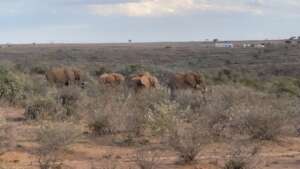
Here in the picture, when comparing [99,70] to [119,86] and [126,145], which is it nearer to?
[119,86]

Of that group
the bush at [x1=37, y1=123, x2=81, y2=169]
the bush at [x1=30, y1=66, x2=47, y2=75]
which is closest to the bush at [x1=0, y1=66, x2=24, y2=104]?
the bush at [x1=37, y1=123, x2=81, y2=169]

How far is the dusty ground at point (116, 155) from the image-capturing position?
12.1 metres

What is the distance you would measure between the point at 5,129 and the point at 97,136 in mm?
2993

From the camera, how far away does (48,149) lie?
12.2 meters

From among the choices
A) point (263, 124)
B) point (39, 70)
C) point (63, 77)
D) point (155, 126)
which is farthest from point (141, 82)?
point (39, 70)

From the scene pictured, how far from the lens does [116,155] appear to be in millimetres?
13305

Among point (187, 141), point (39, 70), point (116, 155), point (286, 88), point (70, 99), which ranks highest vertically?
point (187, 141)

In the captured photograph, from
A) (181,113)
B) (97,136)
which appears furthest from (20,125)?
(181,113)

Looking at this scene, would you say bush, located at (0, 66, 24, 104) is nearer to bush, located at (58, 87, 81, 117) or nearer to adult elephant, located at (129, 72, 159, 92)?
bush, located at (58, 87, 81, 117)

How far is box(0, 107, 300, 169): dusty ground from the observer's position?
12.1 m

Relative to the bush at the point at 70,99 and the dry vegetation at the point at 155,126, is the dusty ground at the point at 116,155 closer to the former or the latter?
the dry vegetation at the point at 155,126

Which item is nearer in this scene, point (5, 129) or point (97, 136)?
point (5, 129)

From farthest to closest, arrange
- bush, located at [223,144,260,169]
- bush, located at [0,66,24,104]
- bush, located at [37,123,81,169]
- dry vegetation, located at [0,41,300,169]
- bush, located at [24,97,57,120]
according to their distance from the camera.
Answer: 1. bush, located at [0,66,24,104]
2. bush, located at [24,97,57,120]
3. dry vegetation, located at [0,41,300,169]
4. bush, located at [37,123,81,169]
5. bush, located at [223,144,260,169]

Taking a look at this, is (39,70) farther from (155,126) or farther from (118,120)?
(155,126)
